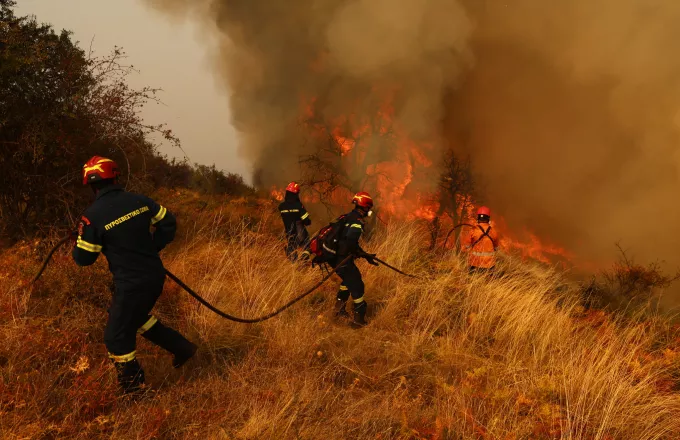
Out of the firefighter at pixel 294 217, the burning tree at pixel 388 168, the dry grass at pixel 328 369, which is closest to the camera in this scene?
the dry grass at pixel 328 369

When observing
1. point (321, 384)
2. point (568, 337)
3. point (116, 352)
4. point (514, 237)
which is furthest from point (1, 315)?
point (514, 237)

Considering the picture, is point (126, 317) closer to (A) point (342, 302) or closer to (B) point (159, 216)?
(B) point (159, 216)

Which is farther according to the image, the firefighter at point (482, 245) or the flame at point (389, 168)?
the flame at point (389, 168)

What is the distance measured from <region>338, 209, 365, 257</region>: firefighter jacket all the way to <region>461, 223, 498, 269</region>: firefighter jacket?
2.83 meters

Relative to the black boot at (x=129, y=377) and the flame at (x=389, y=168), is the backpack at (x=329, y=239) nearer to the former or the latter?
the black boot at (x=129, y=377)

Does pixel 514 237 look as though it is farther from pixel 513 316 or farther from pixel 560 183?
pixel 513 316

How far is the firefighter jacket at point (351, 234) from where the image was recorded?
189 inches

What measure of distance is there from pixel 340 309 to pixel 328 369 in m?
1.51

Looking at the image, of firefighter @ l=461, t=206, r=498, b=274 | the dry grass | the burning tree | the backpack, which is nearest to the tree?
the dry grass

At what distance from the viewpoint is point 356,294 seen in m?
4.77

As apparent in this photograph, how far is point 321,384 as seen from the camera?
323cm

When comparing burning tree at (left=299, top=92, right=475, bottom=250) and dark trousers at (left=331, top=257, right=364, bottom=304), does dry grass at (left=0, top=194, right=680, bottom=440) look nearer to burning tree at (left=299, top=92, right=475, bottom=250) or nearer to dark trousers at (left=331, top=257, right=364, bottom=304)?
dark trousers at (left=331, top=257, right=364, bottom=304)

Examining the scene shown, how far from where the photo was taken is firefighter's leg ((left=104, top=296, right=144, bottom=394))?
9.45ft

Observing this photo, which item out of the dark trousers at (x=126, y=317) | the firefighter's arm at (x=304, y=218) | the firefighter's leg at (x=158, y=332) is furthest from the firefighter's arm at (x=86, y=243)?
the firefighter's arm at (x=304, y=218)
